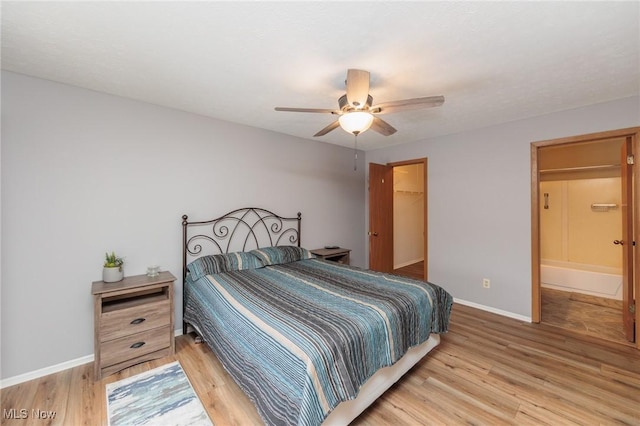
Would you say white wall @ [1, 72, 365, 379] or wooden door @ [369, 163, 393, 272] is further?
wooden door @ [369, 163, 393, 272]

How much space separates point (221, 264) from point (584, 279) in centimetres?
565

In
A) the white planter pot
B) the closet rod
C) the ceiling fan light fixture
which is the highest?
the closet rod

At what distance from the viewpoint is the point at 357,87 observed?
197cm

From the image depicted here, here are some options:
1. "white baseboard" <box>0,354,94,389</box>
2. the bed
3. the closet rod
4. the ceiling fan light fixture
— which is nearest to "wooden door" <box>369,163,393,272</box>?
the bed

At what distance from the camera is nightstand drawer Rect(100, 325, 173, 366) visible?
216 centimetres

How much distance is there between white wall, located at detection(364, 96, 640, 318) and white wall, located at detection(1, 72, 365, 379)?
9.83 feet

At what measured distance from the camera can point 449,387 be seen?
203 cm

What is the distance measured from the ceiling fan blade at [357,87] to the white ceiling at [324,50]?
0.11 meters

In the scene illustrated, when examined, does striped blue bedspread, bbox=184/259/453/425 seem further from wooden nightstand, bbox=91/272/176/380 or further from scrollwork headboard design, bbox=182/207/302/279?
scrollwork headboard design, bbox=182/207/302/279

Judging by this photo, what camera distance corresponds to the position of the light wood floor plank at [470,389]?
1743 millimetres

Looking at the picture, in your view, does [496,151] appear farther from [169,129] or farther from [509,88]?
[169,129]

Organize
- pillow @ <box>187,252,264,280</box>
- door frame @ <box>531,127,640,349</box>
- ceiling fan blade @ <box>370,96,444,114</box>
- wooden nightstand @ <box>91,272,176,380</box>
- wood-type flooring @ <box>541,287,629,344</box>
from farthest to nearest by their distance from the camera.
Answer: wood-type flooring @ <box>541,287,629,344</box>, pillow @ <box>187,252,264,280</box>, door frame @ <box>531,127,640,349</box>, wooden nightstand @ <box>91,272,176,380</box>, ceiling fan blade @ <box>370,96,444,114</box>

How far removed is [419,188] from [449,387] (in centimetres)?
535

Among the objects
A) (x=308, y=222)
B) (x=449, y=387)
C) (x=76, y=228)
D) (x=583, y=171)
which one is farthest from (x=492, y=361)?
(x=583, y=171)
